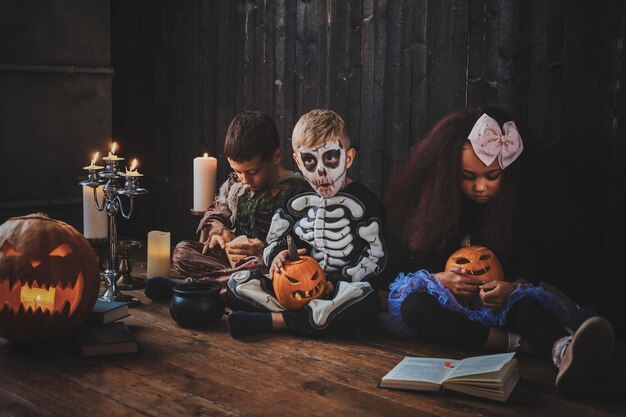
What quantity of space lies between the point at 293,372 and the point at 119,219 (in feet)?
10.6

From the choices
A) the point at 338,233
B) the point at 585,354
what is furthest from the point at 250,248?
the point at 585,354

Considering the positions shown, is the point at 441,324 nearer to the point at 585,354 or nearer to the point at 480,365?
the point at 480,365

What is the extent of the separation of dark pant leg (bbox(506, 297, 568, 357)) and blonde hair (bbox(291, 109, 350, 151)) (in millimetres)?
1011

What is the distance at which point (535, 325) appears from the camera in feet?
9.79

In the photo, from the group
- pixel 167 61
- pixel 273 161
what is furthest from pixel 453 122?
pixel 167 61

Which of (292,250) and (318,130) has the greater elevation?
(318,130)

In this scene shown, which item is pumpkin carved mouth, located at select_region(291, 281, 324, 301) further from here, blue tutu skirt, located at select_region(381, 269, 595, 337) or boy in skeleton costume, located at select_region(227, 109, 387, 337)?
blue tutu skirt, located at select_region(381, 269, 595, 337)

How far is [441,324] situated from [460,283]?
0.61 feet

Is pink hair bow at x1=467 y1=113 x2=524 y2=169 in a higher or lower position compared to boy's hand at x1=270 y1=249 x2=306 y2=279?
higher

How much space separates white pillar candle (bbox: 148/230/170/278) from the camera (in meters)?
4.12

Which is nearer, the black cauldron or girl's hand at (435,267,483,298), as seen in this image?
girl's hand at (435,267,483,298)

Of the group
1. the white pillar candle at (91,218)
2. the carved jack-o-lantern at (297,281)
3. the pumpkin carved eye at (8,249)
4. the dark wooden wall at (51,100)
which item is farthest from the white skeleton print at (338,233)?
the dark wooden wall at (51,100)

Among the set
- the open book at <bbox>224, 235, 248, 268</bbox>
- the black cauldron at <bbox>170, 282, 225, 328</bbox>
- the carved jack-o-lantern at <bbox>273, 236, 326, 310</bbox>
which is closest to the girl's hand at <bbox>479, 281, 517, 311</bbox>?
the carved jack-o-lantern at <bbox>273, 236, 326, 310</bbox>

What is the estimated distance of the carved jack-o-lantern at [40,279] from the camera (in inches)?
112
